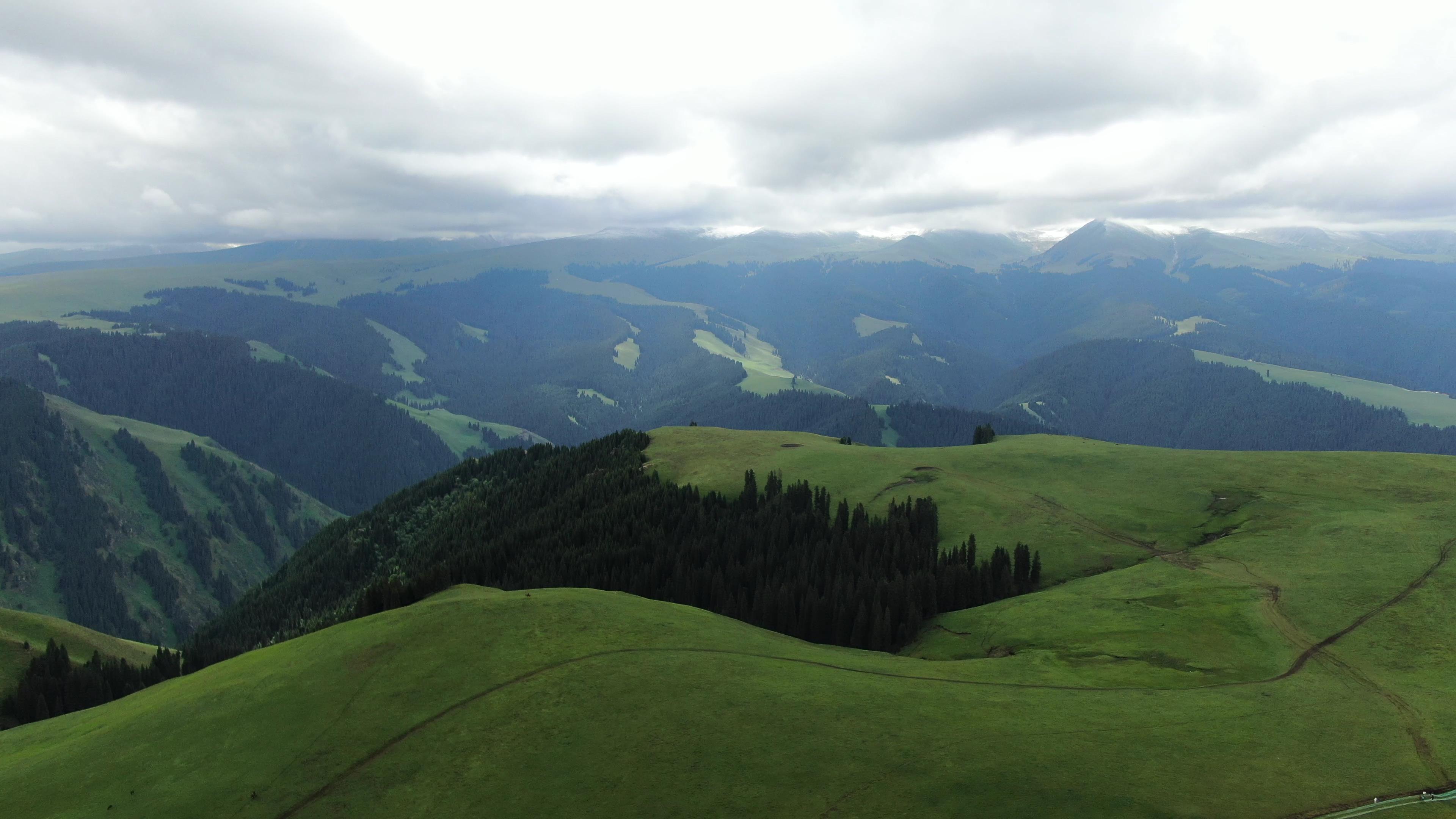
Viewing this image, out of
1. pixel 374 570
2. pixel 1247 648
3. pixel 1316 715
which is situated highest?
pixel 1316 715

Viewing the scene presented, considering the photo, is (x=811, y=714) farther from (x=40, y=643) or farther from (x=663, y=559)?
(x=40, y=643)

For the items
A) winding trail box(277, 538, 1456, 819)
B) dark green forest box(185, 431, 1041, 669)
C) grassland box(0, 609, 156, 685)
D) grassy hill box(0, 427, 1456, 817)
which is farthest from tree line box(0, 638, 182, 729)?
winding trail box(277, 538, 1456, 819)

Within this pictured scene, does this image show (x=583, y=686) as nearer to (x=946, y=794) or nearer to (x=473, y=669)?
(x=473, y=669)

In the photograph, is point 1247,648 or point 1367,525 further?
point 1367,525

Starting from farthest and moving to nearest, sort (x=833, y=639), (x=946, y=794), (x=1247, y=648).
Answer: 1. (x=833, y=639)
2. (x=1247, y=648)
3. (x=946, y=794)

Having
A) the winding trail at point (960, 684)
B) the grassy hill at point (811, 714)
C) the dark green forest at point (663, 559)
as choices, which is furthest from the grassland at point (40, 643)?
the winding trail at point (960, 684)

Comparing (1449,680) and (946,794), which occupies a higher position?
(946,794)

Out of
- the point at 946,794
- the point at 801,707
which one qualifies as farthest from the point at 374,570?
the point at 946,794

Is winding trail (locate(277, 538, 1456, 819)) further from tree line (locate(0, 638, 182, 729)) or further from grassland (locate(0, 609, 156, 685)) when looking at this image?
grassland (locate(0, 609, 156, 685))
